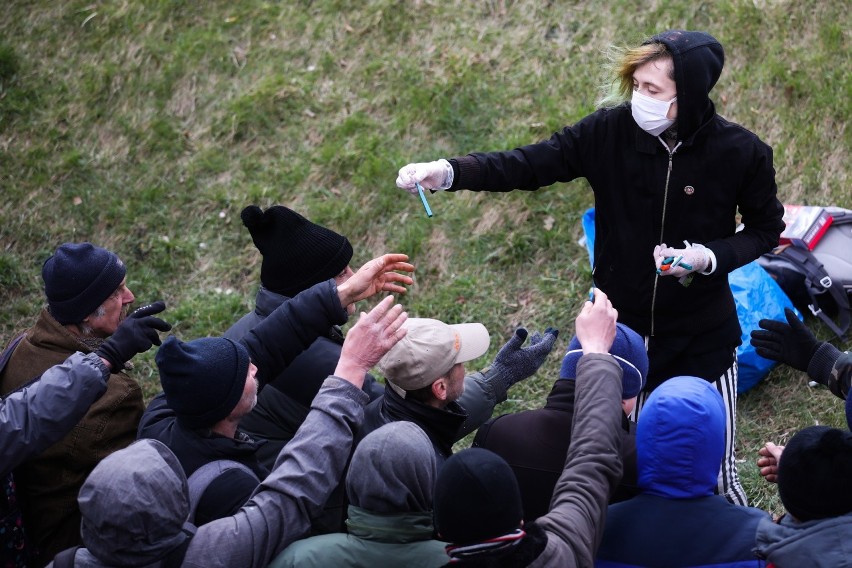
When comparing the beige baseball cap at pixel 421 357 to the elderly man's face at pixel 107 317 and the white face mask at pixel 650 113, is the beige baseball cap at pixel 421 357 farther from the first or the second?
the elderly man's face at pixel 107 317

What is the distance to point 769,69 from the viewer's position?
19.5ft

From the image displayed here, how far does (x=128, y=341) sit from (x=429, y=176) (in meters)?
1.28

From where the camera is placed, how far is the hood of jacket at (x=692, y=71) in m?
3.45

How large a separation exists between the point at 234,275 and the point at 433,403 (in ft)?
10.5

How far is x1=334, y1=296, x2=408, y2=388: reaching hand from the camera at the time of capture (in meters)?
3.00

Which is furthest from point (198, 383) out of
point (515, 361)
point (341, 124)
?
point (341, 124)

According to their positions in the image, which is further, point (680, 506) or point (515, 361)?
point (515, 361)

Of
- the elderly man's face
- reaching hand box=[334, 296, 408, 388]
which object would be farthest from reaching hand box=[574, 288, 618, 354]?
the elderly man's face

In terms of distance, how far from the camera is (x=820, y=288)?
489 centimetres

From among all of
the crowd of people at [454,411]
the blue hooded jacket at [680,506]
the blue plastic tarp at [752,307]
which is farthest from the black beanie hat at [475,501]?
the blue plastic tarp at [752,307]

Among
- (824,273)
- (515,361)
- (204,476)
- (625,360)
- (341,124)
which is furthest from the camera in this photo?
(341,124)

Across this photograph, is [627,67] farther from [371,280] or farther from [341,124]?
[341,124]

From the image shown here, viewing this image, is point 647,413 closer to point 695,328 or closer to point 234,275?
point 695,328

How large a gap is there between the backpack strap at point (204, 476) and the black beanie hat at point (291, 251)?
39.6 inches
